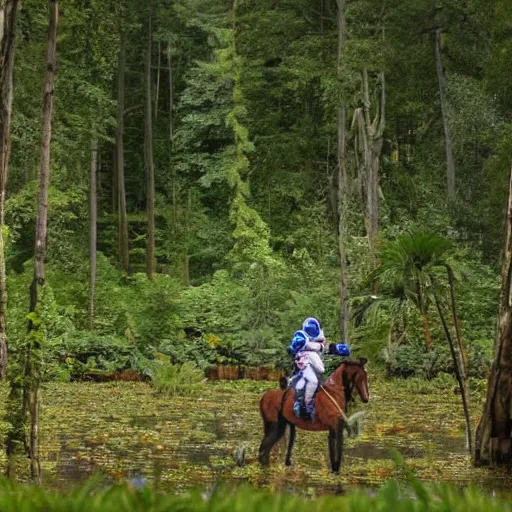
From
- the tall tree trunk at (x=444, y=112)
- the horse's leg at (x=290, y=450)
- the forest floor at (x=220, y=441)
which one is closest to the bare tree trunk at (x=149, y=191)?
the tall tree trunk at (x=444, y=112)

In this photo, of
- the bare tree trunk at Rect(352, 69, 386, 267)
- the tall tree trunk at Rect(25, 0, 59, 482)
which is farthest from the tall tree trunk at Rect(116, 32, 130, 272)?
the tall tree trunk at Rect(25, 0, 59, 482)

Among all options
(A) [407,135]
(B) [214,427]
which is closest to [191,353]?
(B) [214,427]

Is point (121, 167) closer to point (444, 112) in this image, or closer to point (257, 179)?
point (257, 179)

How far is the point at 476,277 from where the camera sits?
29859 mm

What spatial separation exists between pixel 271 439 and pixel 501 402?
2504mm

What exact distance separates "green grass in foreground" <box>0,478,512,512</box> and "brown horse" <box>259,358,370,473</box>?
732 centimetres

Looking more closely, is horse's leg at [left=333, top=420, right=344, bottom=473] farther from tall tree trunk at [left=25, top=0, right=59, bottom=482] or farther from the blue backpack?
tall tree trunk at [left=25, top=0, right=59, bottom=482]

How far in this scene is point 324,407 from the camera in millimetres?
11477

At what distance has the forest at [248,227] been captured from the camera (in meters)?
12.2

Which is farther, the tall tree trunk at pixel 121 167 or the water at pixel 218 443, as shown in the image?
the tall tree trunk at pixel 121 167

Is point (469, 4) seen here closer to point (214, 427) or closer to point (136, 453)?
point (214, 427)

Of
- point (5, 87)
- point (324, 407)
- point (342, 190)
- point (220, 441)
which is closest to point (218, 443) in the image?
point (220, 441)

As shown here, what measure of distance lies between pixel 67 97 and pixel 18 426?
61.6ft

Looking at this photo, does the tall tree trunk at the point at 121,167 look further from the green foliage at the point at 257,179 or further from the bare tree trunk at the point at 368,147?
the bare tree trunk at the point at 368,147
